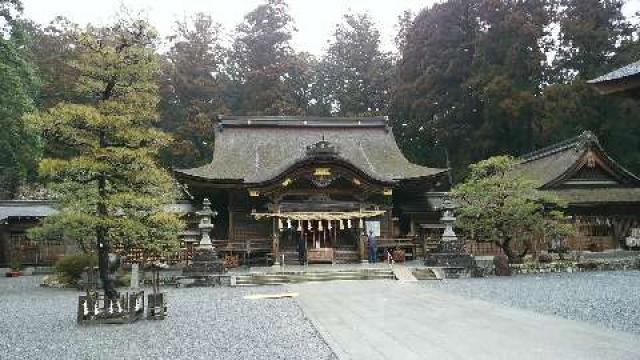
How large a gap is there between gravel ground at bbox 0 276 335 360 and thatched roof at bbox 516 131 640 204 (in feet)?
57.4

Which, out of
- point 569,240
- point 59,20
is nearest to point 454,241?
point 569,240

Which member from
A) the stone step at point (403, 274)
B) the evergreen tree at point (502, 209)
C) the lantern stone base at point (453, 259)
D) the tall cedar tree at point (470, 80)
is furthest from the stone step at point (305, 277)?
the tall cedar tree at point (470, 80)

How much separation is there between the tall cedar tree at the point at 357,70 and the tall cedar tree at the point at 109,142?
3111 cm

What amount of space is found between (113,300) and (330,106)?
38.1 metres

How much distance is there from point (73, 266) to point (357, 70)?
32.8 metres

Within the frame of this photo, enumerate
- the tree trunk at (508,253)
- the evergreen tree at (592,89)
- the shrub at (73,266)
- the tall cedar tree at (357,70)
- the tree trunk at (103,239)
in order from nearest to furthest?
the tree trunk at (103,239) → the shrub at (73,266) → the tree trunk at (508,253) → the evergreen tree at (592,89) → the tall cedar tree at (357,70)

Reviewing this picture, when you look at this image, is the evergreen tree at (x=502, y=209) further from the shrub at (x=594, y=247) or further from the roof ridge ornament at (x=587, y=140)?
the roof ridge ornament at (x=587, y=140)

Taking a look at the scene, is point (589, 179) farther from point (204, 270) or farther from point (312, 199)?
point (204, 270)

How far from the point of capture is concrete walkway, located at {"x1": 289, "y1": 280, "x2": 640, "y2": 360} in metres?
7.19

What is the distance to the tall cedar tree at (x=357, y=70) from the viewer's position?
4450cm

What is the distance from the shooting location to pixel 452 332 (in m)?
8.66

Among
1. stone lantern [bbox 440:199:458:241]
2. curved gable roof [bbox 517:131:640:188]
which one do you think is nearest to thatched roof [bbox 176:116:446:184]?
stone lantern [bbox 440:199:458:241]

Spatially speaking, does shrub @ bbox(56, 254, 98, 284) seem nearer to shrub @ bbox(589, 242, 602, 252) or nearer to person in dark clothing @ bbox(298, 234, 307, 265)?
person in dark clothing @ bbox(298, 234, 307, 265)

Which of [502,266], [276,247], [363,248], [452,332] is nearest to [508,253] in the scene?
[502,266]
